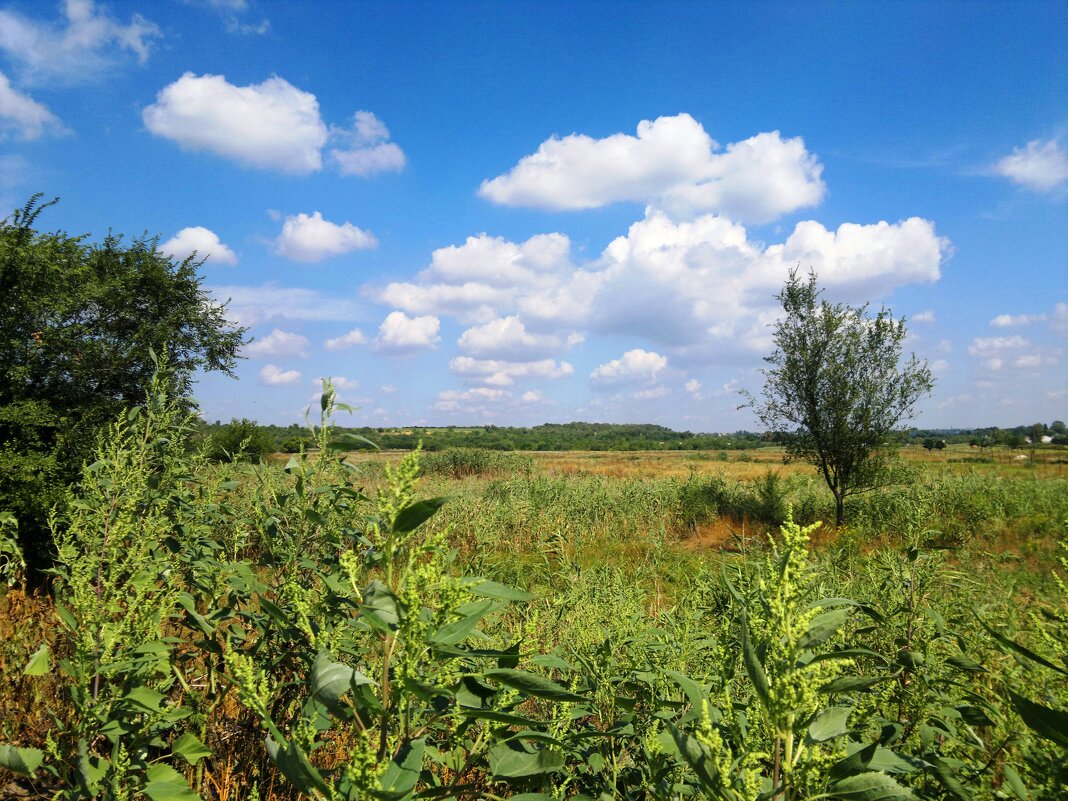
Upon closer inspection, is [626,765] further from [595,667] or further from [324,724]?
[324,724]

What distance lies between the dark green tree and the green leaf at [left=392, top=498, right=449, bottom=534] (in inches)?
300

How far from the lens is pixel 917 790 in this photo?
1309 millimetres

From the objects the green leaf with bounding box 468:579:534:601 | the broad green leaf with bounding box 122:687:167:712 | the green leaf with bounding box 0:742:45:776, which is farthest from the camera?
the broad green leaf with bounding box 122:687:167:712

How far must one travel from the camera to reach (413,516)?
864mm

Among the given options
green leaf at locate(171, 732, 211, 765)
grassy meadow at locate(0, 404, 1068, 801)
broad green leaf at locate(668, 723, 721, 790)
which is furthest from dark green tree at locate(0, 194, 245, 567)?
broad green leaf at locate(668, 723, 721, 790)

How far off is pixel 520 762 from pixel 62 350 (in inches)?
427

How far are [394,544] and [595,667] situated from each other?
1.31 metres

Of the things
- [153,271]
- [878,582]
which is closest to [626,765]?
[878,582]

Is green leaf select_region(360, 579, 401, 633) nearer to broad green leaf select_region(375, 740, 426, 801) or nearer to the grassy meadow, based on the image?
the grassy meadow

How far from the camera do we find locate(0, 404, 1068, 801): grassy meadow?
3.00ft

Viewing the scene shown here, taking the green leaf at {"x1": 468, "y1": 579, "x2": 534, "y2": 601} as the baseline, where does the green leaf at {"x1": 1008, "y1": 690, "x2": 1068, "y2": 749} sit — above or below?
below

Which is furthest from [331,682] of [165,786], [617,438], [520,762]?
[617,438]

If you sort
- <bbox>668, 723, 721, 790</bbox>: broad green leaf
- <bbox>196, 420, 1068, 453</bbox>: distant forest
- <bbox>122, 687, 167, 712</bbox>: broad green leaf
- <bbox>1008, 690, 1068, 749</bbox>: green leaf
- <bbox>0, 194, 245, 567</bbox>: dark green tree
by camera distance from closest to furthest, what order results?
<bbox>1008, 690, 1068, 749</bbox>: green leaf → <bbox>668, 723, 721, 790</bbox>: broad green leaf → <bbox>122, 687, 167, 712</bbox>: broad green leaf → <bbox>0, 194, 245, 567</bbox>: dark green tree → <bbox>196, 420, 1068, 453</bbox>: distant forest

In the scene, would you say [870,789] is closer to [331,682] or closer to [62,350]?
[331,682]
